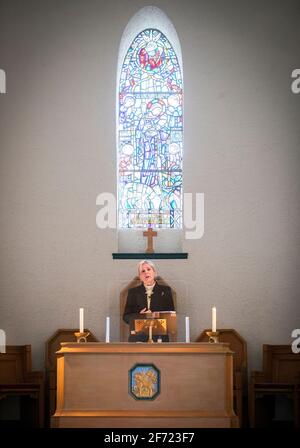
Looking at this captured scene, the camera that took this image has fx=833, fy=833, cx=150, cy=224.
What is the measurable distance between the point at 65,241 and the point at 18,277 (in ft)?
2.38

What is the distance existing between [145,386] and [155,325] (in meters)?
0.73

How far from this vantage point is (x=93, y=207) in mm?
10367

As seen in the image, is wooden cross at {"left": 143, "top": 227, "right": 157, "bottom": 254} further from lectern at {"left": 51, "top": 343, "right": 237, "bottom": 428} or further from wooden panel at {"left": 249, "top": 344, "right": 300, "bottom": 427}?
lectern at {"left": 51, "top": 343, "right": 237, "bottom": 428}

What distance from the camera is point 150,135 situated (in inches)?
430

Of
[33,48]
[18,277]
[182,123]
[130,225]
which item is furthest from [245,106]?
[18,277]

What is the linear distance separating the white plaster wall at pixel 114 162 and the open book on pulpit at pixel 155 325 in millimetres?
2075

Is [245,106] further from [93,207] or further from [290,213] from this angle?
[93,207]

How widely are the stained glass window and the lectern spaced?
135 inches

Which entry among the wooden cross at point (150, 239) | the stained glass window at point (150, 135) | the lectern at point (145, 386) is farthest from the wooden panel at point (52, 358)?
the lectern at point (145, 386)

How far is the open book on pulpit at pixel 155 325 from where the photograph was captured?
7.89 metres

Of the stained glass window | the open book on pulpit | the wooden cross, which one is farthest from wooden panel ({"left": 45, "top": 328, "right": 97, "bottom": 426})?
the open book on pulpit

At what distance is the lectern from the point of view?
23.9ft
